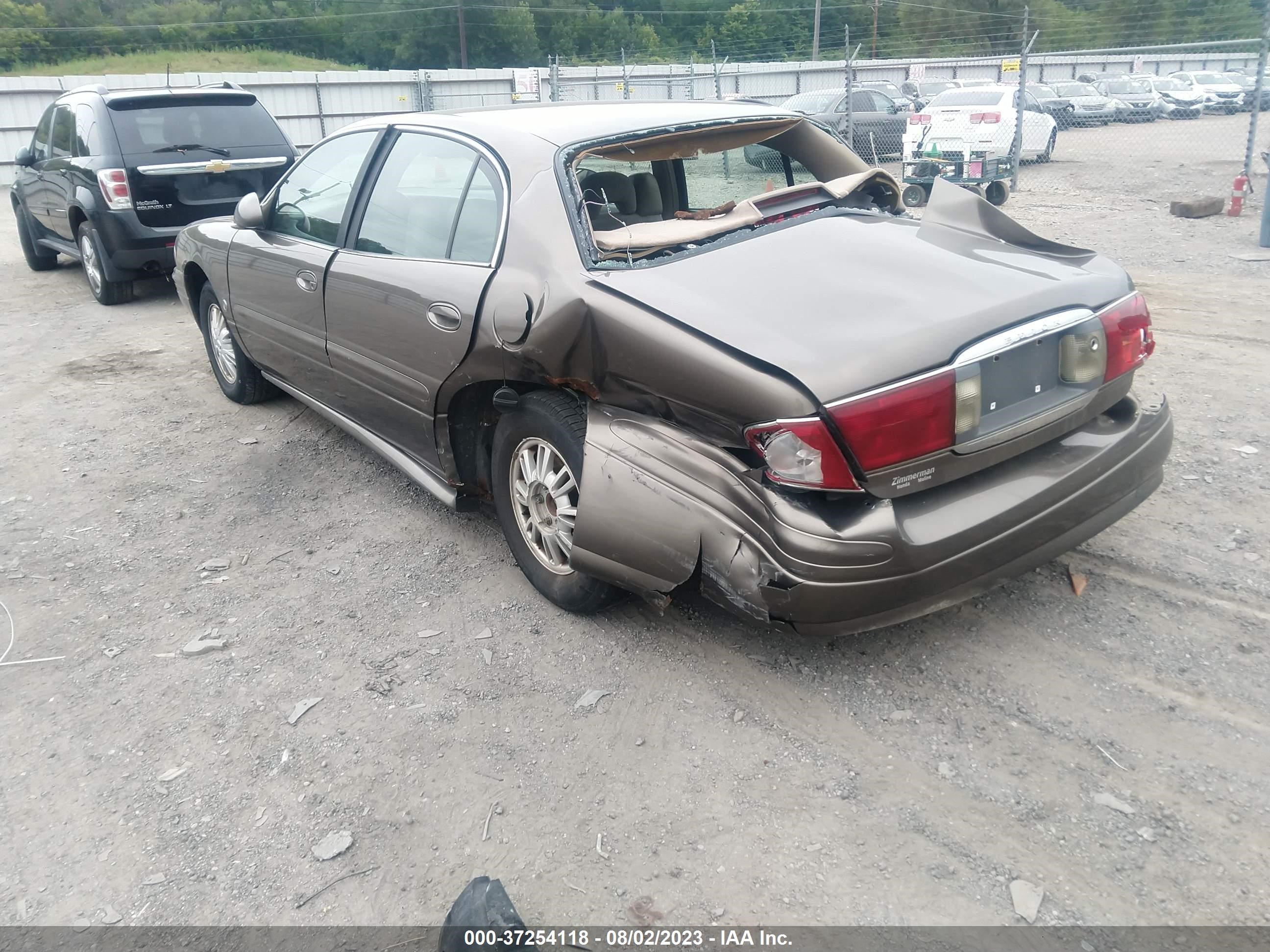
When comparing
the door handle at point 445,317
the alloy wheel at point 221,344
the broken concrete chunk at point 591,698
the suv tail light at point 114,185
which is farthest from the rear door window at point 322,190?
the suv tail light at point 114,185

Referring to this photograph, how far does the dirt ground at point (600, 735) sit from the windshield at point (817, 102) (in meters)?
14.5

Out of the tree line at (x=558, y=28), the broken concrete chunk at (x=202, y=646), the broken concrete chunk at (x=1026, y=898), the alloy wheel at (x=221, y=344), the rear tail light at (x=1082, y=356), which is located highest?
the tree line at (x=558, y=28)

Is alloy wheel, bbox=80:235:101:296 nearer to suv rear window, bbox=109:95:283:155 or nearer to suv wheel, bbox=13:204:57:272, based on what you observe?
suv rear window, bbox=109:95:283:155

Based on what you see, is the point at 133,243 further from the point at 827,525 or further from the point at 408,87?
the point at 408,87

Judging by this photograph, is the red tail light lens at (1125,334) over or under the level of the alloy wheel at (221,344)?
over

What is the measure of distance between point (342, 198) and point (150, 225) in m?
4.97

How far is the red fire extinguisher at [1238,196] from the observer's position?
10.8m

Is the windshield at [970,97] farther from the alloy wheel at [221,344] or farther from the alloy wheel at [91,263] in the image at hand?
the alloy wheel at [221,344]

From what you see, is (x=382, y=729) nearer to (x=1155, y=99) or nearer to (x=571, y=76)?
(x=571, y=76)

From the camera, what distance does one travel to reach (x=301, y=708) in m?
3.11

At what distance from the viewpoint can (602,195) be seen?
3.57 metres

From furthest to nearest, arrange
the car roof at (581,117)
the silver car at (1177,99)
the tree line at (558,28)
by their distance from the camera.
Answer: the tree line at (558,28), the silver car at (1177,99), the car roof at (581,117)

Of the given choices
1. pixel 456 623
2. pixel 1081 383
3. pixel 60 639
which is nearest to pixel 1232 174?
pixel 1081 383

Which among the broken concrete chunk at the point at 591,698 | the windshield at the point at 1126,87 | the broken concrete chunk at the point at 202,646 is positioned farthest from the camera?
the windshield at the point at 1126,87
